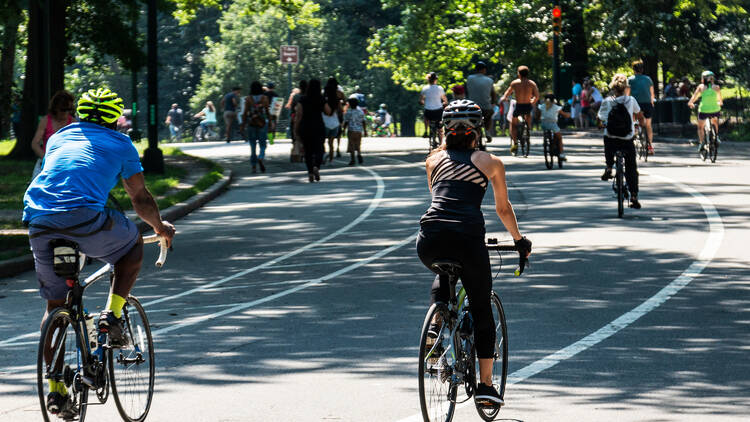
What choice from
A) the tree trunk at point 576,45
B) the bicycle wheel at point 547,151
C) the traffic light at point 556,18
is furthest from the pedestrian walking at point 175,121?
the bicycle wheel at point 547,151

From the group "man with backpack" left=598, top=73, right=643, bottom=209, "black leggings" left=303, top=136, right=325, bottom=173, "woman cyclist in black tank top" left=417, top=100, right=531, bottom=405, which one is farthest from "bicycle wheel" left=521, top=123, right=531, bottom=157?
"woman cyclist in black tank top" left=417, top=100, right=531, bottom=405

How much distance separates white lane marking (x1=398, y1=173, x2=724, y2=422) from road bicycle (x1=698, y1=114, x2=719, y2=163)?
1081cm

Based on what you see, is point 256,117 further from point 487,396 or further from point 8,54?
point 487,396

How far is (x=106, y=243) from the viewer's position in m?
6.43

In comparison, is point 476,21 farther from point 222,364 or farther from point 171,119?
point 222,364

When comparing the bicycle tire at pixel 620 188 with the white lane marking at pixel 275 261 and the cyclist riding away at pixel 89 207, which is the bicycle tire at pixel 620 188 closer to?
the white lane marking at pixel 275 261

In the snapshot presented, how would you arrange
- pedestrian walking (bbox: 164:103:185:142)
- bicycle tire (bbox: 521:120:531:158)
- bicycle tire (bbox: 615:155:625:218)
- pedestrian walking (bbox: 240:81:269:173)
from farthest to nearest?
pedestrian walking (bbox: 164:103:185:142)
bicycle tire (bbox: 521:120:531:158)
pedestrian walking (bbox: 240:81:269:173)
bicycle tire (bbox: 615:155:625:218)

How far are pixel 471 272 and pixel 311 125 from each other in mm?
17964

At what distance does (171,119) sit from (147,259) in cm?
4631

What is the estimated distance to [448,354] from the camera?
6.32 meters

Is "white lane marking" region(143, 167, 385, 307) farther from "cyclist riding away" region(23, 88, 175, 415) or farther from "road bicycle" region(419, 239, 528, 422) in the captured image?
"road bicycle" region(419, 239, 528, 422)

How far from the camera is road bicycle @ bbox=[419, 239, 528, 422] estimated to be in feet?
20.3

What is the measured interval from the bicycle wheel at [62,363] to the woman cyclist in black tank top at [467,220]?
5.61ft

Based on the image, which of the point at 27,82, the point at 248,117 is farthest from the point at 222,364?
the point at 27,82
